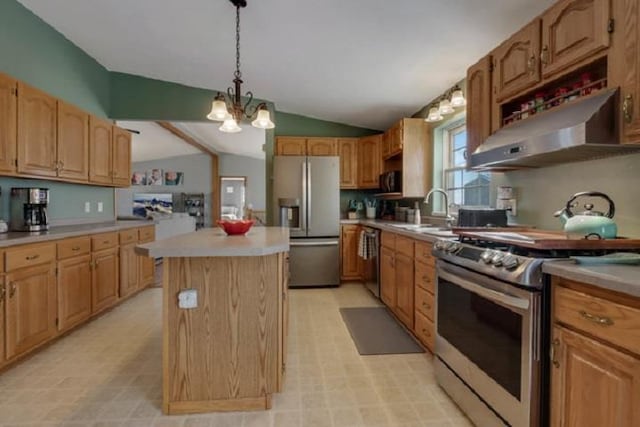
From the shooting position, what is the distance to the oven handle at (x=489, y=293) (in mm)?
1399

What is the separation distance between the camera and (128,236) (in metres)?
3.76

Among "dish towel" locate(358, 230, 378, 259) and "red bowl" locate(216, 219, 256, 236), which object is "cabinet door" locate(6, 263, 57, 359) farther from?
"dish towel" locate(358, 230, 378, 259)

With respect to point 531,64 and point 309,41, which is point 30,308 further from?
point 531,64

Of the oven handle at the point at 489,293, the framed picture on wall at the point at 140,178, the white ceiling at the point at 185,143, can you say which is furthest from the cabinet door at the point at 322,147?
the framed picture on wall at the point at 140,178

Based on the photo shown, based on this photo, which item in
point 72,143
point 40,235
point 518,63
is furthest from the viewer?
point 72,143

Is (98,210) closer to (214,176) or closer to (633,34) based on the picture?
(633,34)

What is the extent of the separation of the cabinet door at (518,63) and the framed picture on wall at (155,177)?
32.1 ft

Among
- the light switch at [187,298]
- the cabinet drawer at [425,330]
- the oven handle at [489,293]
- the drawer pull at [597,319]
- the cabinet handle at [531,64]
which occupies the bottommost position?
the cabinet drawer at [425,330]

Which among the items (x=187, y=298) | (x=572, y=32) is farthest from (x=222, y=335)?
(x=572, y=32)

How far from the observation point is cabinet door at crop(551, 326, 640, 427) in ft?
3.39

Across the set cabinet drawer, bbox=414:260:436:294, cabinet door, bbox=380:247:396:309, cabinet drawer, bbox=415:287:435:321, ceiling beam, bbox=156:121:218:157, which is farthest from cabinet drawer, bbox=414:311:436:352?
ceiling beam, bbox=156:121:218:157

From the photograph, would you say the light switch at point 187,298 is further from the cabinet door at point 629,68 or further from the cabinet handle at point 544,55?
the cabinet handle at point 544,55

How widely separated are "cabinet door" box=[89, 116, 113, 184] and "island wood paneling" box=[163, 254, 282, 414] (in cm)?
253

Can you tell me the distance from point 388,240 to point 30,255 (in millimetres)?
2929
